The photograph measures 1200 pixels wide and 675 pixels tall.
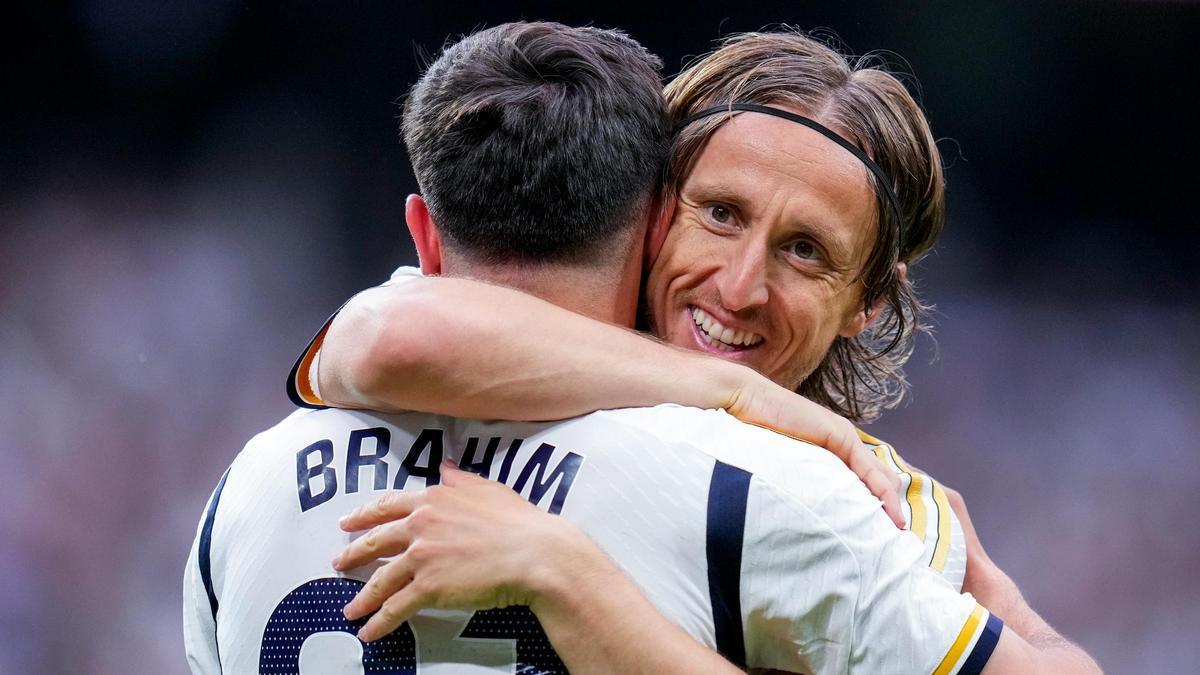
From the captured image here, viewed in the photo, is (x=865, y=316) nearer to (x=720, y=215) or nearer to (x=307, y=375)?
(x=720, y=215)

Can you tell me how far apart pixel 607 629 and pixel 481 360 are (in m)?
0.38

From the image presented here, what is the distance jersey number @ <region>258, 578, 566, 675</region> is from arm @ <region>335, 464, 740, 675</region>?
33 millimetres

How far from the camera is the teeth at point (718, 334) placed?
2.26m

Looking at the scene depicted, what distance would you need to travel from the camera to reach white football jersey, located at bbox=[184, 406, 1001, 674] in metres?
1.50

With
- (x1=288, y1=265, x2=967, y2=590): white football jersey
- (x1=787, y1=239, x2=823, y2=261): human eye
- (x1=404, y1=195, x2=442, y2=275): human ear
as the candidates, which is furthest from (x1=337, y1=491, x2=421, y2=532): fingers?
(x1=787, y1=239, x2=823, y2=261): human eye

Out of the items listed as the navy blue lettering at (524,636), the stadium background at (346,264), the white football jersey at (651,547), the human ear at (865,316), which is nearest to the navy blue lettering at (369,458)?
the white football jersey at (651,547)

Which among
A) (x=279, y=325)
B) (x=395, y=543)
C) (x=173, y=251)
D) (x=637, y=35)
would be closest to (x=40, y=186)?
(x=173, y=251)

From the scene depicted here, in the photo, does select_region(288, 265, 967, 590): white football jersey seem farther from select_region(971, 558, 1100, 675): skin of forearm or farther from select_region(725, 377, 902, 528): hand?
select_region(725, 377, 902, 528): hand

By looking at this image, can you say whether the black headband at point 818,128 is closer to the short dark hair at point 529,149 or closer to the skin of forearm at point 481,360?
the short dark hair at point 529,149

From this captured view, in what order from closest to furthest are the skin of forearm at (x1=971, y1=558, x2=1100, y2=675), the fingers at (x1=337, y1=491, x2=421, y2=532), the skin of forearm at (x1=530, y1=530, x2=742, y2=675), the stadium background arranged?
Answer: the skin of forearm at (x1=530, y1=530, x2=742, y2=675)
the fingers at (x1=337, y1=491, x2=421, y2=532)
the skin of forearm at (x1=971, y1=558, x2=1100, y2=675)
the stadium background

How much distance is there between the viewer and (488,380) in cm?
158

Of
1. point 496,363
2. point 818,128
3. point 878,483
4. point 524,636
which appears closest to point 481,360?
point 496,363

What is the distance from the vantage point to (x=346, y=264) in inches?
215

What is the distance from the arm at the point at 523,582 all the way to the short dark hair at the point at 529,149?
396 mm
